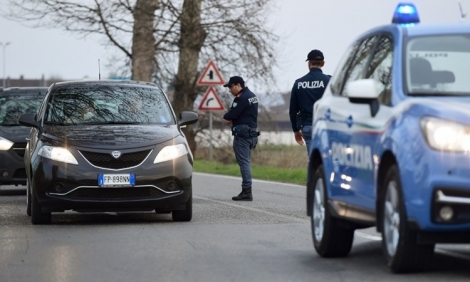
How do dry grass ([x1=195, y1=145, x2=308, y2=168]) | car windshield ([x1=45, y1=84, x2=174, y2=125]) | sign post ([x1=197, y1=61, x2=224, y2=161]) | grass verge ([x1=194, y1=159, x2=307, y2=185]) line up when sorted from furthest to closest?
dry grass ([x1=195, y1=145, x2=308, y2=168])
sign post ([x1=197, y1=61, x2=224, y2=161])
grass verge ([x1=194, y1=159, x2=307, y2=185])
car windshield ([x1=45, y1=84, x2=174, y2=125])

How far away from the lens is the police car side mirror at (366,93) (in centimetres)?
902

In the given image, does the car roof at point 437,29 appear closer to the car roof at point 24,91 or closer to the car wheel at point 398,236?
the car wheel at point 398,236

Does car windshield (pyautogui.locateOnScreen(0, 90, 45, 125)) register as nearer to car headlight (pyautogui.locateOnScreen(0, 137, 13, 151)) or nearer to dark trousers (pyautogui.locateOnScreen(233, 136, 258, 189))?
car headlight (pyautogui.locateOnScreen(0, 137, 13, 151))

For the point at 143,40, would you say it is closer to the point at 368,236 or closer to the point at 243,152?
the point at 243,152

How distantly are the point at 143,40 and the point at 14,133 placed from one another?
54.9ft

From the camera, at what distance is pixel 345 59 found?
35.1ft

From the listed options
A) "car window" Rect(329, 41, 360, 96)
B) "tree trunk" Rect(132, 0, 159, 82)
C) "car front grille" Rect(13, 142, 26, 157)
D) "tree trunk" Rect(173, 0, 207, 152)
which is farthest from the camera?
"tree trunk" Rect(173, 0, 207, 152)

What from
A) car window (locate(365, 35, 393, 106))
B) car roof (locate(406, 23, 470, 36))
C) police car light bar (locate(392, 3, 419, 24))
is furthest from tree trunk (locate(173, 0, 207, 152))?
car roof (locate(406, 23, 470, 36))

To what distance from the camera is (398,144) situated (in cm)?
842

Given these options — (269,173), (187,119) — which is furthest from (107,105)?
(269,173)

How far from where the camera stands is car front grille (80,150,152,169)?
13.9 meters

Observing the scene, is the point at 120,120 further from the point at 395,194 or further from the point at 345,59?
the point at 395,194

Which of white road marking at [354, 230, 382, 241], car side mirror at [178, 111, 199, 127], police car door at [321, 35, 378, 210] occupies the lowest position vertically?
white road marking at [354, 230, 382, 241]

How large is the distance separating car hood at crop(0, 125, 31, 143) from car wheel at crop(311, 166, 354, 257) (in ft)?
32.9
